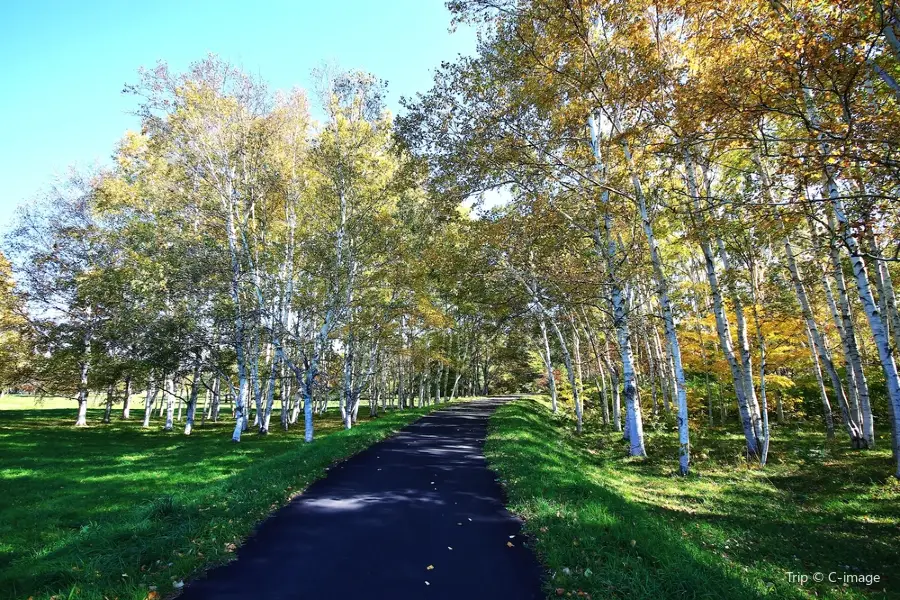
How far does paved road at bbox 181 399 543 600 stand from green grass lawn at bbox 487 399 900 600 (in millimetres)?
567

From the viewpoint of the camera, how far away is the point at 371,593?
13.1 feet

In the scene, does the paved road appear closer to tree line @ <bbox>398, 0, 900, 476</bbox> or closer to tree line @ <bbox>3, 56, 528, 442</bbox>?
tree line @ <bbox>398, 0, 900, 476</bbox>

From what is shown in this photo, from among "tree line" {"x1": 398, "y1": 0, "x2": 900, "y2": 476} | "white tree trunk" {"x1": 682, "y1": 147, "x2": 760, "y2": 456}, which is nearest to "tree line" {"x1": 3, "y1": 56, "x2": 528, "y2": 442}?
"tree line" {"x1": 398, "y1": 0, "x2": 900, "y2": 476}

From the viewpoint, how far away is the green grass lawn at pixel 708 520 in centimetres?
429

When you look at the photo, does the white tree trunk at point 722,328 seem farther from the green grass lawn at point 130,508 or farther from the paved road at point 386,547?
the green grass lawn at point 130,508

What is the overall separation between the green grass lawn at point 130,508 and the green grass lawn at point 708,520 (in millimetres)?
4263

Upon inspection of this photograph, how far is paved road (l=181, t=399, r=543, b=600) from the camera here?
4.10 meters

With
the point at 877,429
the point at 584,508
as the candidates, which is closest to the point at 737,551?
the point at 584,508

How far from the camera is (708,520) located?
7379mm

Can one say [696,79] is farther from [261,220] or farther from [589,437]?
[261,220]

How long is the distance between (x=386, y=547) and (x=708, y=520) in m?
6.21

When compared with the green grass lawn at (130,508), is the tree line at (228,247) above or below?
above

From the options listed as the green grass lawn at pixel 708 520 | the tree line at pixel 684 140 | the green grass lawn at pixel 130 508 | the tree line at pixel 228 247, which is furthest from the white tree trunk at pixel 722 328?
the green grass lawn at pixel 130 508

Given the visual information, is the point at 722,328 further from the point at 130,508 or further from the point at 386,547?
the point at 130,508
